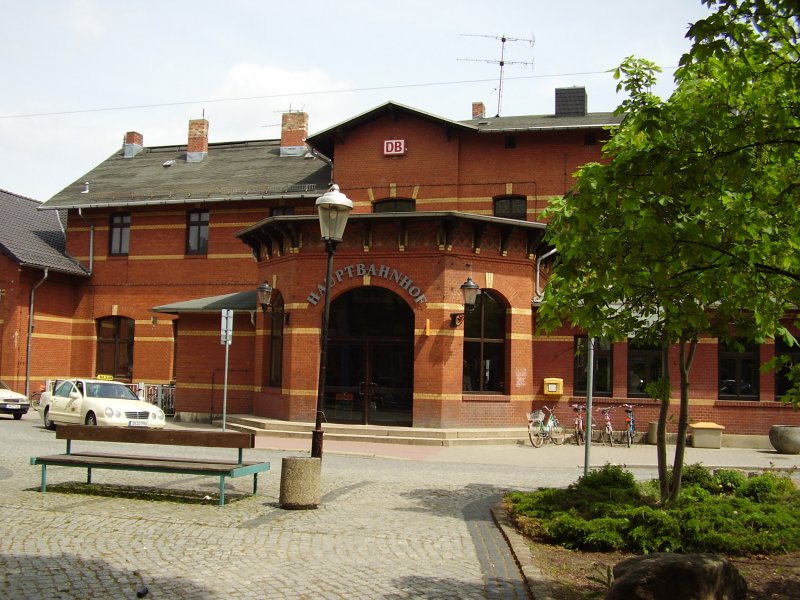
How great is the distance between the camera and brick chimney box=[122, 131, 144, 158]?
34031 millimetres

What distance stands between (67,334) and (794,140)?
2819cm

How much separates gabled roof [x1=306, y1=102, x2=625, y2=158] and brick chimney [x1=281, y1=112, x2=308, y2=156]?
4205mm

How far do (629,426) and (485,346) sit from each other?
4.00 meters

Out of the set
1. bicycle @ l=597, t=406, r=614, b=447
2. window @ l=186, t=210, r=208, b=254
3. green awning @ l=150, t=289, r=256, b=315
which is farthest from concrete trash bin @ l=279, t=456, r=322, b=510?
window @ l=186, t=210, r=208, b=254

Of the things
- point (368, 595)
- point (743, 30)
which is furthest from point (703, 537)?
point (743, 30)

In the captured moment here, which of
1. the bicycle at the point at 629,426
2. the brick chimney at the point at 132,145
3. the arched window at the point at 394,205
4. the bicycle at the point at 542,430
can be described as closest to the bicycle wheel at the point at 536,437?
the bicycle at the point at 542,430

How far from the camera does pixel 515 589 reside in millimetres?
6570

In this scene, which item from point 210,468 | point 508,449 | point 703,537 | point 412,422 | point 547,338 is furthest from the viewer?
point 547,338

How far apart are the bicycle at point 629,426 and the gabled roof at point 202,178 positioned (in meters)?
12.3

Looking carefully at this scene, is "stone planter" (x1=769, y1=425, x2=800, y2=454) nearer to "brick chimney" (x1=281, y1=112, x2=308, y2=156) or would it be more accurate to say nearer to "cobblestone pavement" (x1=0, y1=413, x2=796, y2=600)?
"cobblestone pavement" (x1=0, y1=413, x2=796, y2=600)

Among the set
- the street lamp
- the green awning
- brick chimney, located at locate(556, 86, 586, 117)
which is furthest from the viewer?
brick chimney, located at locate(556, 86, 586, 117)

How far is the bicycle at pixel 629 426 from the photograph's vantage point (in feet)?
65.2

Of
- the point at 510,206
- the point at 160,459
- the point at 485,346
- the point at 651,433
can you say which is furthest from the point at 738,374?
the point at 160,459

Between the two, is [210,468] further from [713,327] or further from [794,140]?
[794,140]
